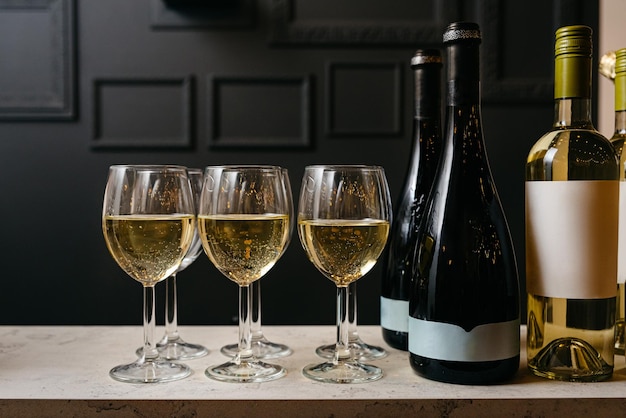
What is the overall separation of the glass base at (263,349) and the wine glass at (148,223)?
12 cm

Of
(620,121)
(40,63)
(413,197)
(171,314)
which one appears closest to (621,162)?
(620,121)

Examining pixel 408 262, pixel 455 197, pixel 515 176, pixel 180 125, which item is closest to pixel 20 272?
pixel 180 125

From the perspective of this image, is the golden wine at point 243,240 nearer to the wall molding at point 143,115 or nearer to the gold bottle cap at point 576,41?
the gold bottle cap at point 576,41

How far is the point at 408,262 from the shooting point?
35.1 inches

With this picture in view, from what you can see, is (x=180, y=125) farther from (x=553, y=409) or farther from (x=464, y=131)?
(x=553, y=409)

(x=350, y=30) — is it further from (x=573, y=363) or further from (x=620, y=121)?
(x=573, y=363)

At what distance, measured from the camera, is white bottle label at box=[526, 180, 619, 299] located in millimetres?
662

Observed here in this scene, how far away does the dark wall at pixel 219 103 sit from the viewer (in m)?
2.61

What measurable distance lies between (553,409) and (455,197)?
0.24 meters

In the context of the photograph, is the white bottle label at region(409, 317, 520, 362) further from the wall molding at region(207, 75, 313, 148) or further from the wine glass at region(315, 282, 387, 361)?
the wall molding at region(207, 75, 313, 148)

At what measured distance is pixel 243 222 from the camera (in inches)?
26.9

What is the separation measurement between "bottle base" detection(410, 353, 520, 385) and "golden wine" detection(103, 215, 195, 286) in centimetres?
29

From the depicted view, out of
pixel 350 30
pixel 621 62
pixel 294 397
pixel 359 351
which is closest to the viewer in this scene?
pixel 294 397

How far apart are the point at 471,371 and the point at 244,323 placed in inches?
9.6
